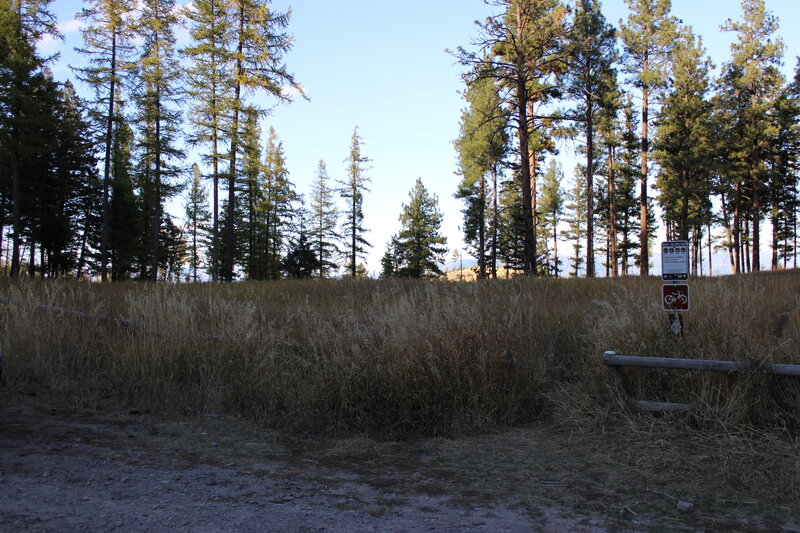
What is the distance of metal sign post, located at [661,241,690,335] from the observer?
4641 millimetres

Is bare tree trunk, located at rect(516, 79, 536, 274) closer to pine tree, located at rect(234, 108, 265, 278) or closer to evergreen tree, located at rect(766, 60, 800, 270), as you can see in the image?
pine tree, located at rect(234, 108, 265, 278)

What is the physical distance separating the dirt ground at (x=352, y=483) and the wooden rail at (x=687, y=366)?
1.58 ft

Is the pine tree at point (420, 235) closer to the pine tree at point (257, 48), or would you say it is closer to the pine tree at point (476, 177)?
the pine tree at point (476, 177)

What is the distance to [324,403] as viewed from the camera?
4625 mm

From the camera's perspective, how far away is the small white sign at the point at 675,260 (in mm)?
4629

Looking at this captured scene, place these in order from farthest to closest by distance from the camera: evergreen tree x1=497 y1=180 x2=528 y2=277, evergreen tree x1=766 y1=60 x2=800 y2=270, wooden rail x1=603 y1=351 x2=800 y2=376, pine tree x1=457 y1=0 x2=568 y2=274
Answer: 1. evergreen tree x1=497 y1=180 x2=528 y2=277
2. evergreen tree x1=766 y1=60 x2=800 y2=270
3. pine tree x1=457 y1=0 x2=568 y2=274
4. wooden rail x1=603 y1=351 x2=800 y2=376

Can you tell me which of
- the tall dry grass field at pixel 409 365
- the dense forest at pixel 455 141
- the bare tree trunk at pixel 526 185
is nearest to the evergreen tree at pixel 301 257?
the dense forest at pixel 455 141

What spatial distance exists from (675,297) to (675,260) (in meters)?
0.39

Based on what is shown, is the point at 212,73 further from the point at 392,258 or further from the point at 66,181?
the point at 392,258

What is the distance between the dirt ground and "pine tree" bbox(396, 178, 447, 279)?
1573 inches

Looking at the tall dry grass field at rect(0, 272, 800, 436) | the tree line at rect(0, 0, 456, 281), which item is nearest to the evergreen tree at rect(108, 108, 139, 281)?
the tree line at rect(0, 0, 456, 281)

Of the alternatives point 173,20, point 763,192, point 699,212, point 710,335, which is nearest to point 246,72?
point 173,20

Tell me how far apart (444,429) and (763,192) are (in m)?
39.3

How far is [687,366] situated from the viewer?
3986 mm
